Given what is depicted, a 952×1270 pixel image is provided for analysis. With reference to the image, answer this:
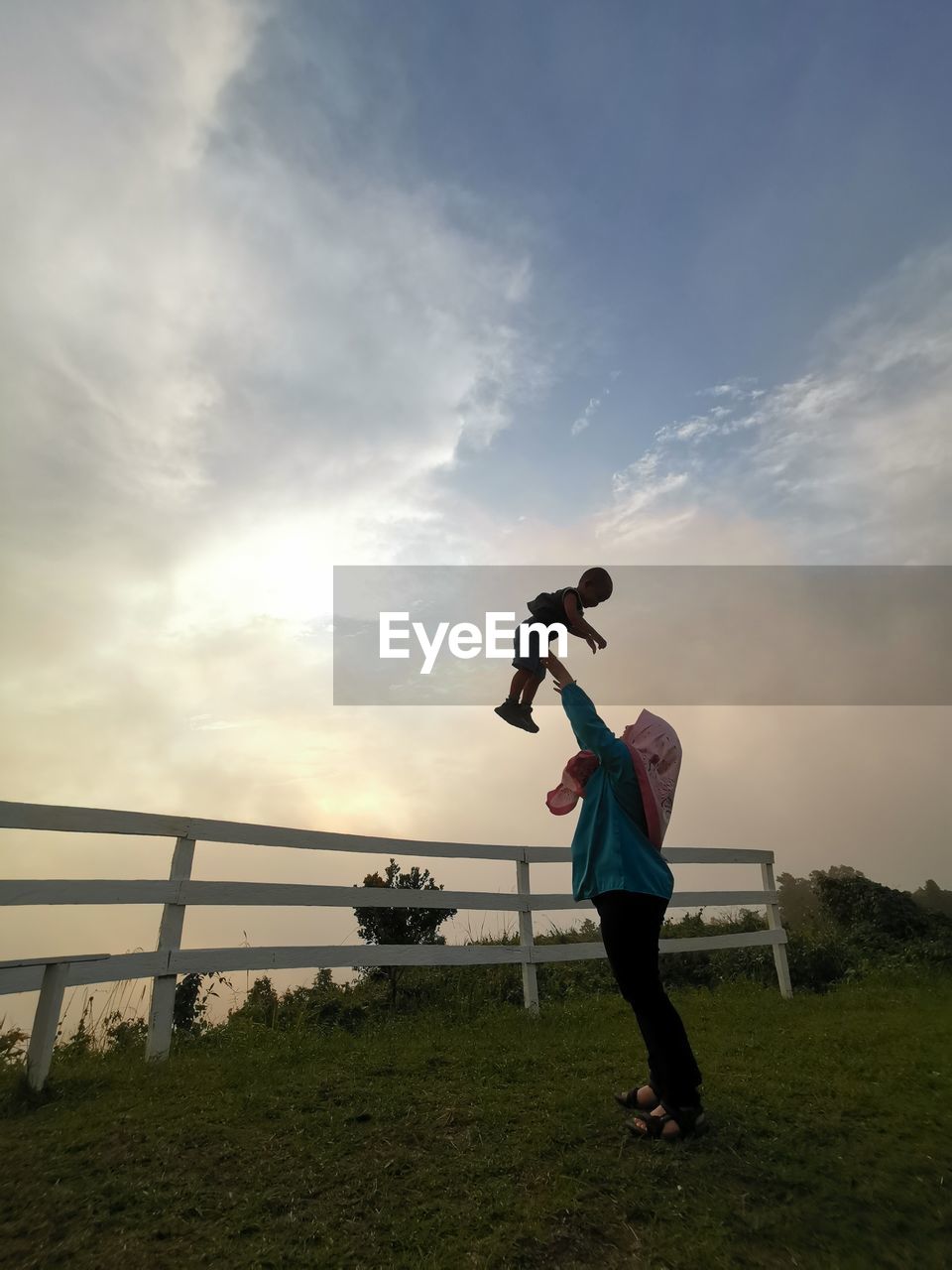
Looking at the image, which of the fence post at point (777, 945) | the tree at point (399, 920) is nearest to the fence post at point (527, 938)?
the tree at point (399, 920)

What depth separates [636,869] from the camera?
3.55 meters

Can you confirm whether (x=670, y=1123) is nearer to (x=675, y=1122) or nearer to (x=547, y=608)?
(x=675, y=1122)

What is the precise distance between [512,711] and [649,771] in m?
1.22

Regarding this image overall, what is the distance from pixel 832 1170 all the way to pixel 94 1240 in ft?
10.0

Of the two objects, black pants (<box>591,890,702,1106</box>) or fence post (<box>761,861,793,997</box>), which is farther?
fence post (<box>761,861,793,997</box>)

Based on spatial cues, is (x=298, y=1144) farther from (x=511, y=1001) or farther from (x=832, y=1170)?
(x=511, y=1001)

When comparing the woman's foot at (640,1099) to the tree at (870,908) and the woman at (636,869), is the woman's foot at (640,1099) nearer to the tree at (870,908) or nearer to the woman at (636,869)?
the woman at (636,869)

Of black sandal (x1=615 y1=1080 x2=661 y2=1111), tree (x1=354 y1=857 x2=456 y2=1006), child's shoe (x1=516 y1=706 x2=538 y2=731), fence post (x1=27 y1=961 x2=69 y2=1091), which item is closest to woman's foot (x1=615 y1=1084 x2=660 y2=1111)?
black sandal (x1=615 y1=1080 x2=661 y2=1111)

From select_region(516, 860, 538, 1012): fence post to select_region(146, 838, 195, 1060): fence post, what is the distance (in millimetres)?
3401

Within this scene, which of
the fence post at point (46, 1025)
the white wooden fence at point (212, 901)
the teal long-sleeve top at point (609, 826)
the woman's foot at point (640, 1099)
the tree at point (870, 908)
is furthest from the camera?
the tree at point (870, 908)

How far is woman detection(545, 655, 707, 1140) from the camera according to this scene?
11.4 feet

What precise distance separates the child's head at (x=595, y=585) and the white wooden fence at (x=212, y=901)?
3342 mm

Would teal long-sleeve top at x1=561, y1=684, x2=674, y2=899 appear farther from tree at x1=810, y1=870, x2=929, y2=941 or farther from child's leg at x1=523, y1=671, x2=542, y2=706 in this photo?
tree at x1=810, y1=870, x2=929, y2=941

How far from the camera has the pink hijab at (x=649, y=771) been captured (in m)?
3.74
